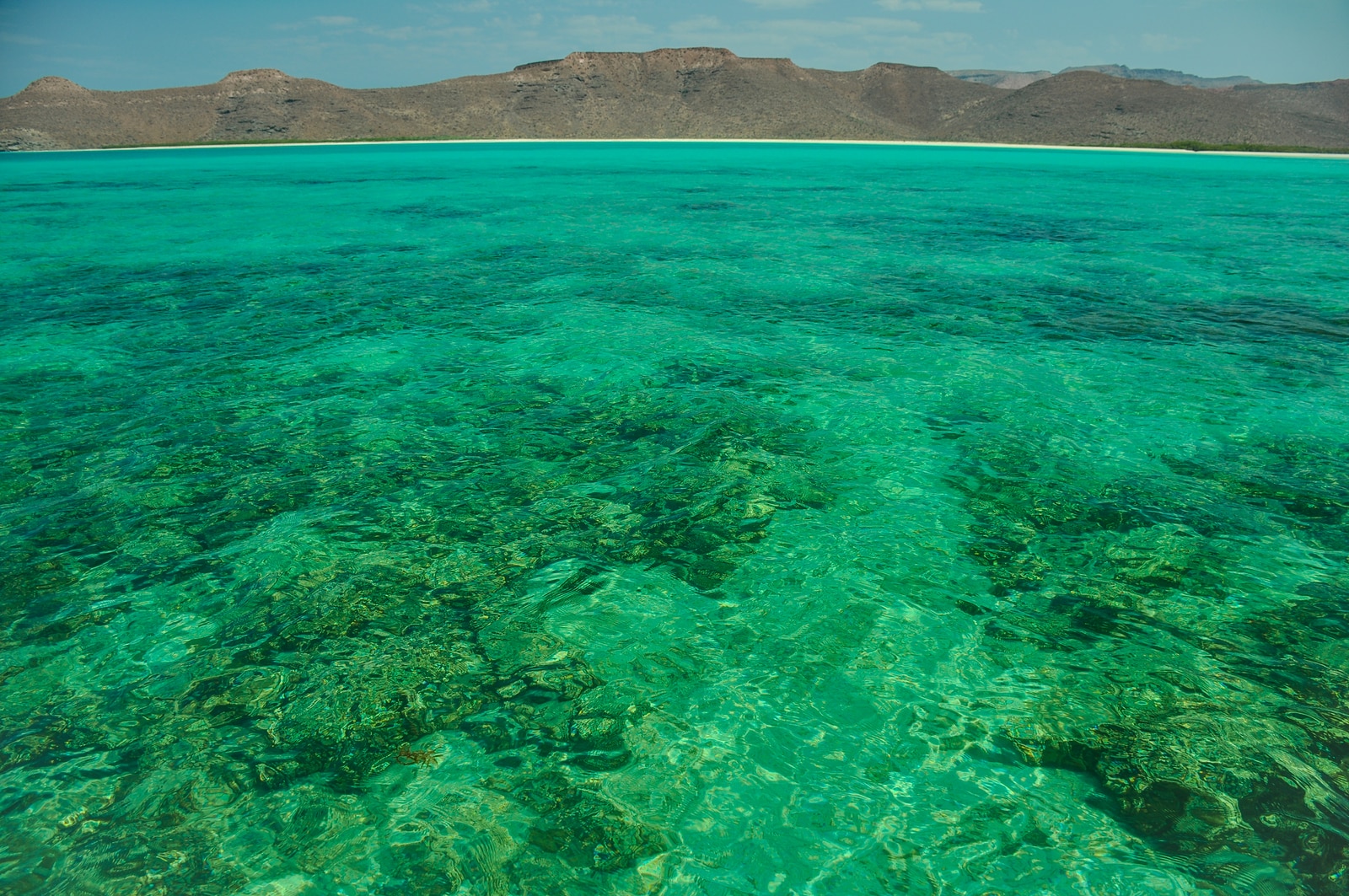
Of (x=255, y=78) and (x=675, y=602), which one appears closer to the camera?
(x=675, y=602)

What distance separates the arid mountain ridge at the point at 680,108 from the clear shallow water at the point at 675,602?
83.3 m

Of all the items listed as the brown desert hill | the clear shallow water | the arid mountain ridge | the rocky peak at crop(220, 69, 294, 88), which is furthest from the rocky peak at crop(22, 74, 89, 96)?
the clear shallow water

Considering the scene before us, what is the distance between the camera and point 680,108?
332ft

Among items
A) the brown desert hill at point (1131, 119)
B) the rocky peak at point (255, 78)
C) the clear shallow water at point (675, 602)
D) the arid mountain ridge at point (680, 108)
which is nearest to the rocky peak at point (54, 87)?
the arid mountain ridge at point (680, 108)

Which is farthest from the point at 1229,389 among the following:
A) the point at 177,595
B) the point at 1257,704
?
the point at 177,595

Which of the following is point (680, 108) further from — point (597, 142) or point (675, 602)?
point (675, 602)

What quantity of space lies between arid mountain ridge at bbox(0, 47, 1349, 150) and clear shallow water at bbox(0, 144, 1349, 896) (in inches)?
3281

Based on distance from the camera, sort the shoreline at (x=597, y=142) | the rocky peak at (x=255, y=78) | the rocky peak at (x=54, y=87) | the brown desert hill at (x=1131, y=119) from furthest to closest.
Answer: the rocky peak at (x=255, y=78)
the rocky peak at (x=54, y=87)
the brown desert hill at (x=1131, y=119)
the shoreline at (x=597, y=142)

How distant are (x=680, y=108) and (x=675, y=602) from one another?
108047 mm

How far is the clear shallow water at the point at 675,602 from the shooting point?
2.99m

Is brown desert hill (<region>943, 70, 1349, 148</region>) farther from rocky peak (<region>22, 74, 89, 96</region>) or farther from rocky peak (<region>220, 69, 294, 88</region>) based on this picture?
rocky peak (<region>22, 74, 89, 96</region>)

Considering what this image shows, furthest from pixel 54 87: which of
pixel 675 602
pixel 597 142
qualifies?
pixel 675 602

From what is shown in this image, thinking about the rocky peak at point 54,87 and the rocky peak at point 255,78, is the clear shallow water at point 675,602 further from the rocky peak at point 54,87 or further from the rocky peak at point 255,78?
the rocky peak at point 54,87

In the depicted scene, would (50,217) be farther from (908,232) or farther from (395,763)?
(395,763)
